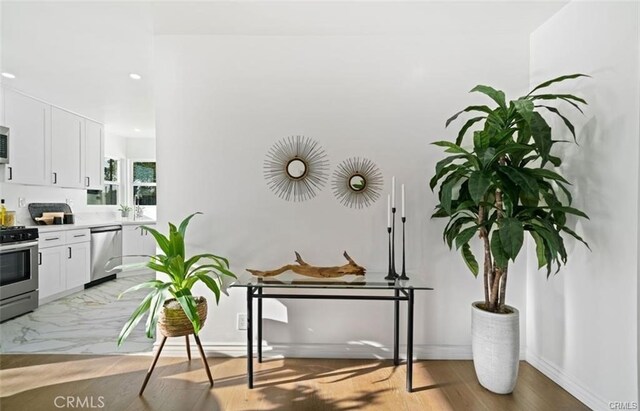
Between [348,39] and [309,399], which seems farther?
[348,39]

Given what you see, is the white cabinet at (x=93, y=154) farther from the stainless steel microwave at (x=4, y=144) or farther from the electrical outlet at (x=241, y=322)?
the electrical outlet at (x=241, y=322)

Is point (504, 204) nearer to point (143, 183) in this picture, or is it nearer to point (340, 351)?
point (340, 351)

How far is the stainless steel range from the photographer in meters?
3.25

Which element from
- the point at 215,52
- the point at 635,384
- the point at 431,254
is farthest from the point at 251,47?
the point at 635,384

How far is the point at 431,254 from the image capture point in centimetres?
255

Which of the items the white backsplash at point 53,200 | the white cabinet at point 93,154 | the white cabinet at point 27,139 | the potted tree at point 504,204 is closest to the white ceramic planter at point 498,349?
the potted tree at point 504,204

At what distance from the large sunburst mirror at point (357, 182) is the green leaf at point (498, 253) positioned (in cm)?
92

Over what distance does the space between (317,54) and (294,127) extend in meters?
0.61

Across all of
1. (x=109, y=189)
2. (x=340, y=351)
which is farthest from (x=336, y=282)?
(x=109, y=189)

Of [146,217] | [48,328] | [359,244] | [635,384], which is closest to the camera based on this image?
[635,384]

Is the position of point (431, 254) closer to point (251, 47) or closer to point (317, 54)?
point (317, 54)

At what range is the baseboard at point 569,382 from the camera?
1.88 metres

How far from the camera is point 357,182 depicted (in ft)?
8.35

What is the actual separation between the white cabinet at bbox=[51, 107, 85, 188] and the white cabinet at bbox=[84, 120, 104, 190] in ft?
0.31
